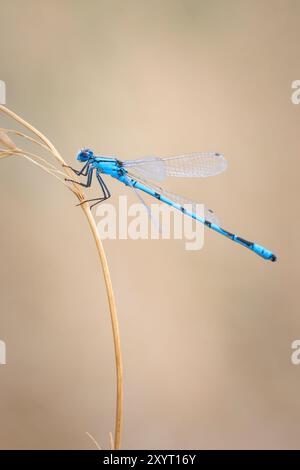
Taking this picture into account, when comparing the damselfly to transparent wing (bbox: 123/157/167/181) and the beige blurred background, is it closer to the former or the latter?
transparent wing (bbox: 123/157/167/181)

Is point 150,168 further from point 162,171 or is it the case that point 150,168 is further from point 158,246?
point 158,246

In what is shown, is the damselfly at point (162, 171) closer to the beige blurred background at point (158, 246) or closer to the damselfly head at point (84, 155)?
the damselfly head at point (84, 155)

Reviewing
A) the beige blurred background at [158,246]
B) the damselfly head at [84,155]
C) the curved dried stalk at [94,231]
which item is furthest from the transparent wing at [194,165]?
the curved dried stalk at [94,231]

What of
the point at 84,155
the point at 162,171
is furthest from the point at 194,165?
the point at 84,155

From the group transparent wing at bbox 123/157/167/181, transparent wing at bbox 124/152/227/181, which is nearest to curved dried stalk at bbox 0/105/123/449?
transparent wing at bbox 123/157/167/181

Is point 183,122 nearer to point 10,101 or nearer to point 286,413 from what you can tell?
point 10,101

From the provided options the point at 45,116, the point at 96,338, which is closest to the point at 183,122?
the point at 45,116
